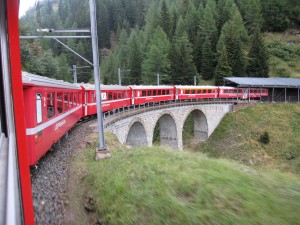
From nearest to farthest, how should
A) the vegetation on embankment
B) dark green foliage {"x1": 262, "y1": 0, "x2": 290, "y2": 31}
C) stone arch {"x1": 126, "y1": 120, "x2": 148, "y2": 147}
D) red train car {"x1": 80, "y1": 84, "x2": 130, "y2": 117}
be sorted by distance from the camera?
1. red train car {"x1": 80, "y1": 84, "x2": 130, "y2": 117}
2. stone arch {"x1": 126, "y1": 120, "x2": 148, "y2": 147}
3. the vegetation on embankment
4. dark green foliage {"x1": 262, "y1": 0, "x2": 290, "y2": 31}

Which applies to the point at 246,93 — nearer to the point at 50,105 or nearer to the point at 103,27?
the point at 50,105

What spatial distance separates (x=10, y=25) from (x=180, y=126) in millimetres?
30696

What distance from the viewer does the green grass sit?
3912 mm

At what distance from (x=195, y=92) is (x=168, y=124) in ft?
24.3

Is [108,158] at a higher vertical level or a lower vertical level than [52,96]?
lower

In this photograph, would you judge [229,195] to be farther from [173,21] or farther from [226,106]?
[173,21]

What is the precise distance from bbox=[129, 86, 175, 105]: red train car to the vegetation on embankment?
7810 mm

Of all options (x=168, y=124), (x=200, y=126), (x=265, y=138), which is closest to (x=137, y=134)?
(x=168, y=124)

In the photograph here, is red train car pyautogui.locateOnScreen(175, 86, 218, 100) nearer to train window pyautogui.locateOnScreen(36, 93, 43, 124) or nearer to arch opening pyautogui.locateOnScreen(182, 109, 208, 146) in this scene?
arch opening pyautogui.locateOnScreen(182, 109, 208, 146)

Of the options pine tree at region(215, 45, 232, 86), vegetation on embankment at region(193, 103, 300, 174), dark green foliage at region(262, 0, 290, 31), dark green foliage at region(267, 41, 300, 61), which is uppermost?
dark green foliage at region(262, 0, 290, 31)

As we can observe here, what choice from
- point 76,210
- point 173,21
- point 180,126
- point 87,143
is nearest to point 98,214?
point 76,210

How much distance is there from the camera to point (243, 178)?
17.1 ft

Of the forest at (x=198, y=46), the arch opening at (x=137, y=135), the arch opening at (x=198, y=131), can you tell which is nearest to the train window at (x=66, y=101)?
the arch opening at (x=137, y=135)

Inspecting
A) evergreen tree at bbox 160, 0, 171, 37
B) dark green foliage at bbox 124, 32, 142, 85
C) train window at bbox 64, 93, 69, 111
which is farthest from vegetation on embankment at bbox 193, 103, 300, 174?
evergreen tree at bbox 160, 0, 171, 37
